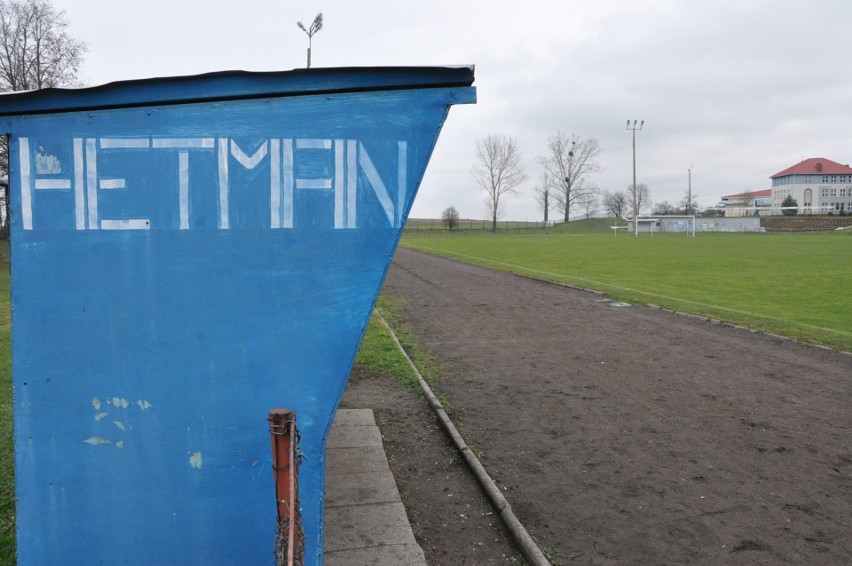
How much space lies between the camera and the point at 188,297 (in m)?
2.61

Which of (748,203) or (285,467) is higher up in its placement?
(748,203)

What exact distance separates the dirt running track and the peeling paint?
221 cm

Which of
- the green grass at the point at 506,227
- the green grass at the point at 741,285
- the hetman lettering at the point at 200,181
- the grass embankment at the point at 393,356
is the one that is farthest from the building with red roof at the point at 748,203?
the hetman lettering at the point at 200,181

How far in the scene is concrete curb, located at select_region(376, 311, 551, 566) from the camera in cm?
376

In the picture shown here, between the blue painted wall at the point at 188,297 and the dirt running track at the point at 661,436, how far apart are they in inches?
83.9

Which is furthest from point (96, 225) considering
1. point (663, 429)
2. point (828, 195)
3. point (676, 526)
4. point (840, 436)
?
point (828, 195)

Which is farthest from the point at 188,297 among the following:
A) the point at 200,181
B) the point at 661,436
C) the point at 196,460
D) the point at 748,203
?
the point at 748,203

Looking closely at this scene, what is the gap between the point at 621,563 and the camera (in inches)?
147

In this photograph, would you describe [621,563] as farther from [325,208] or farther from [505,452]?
[325,208]

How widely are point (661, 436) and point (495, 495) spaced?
211cm

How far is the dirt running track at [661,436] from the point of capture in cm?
404

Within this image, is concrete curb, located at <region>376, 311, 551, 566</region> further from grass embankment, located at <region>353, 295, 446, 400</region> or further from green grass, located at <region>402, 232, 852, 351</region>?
green grass, located at <region>402, 232, 852, 351</region>

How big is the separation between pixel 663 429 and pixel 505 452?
160cm

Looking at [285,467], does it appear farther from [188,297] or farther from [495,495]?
[495,495]
